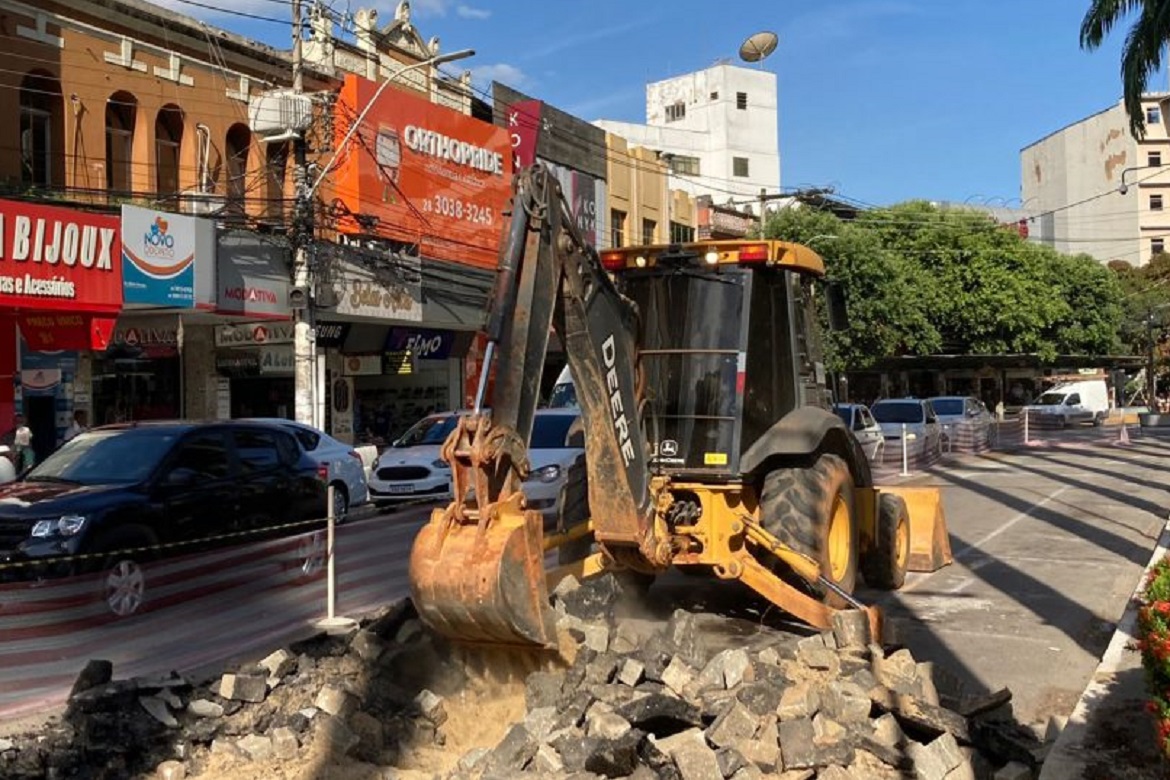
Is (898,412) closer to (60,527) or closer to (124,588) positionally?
(60,527)

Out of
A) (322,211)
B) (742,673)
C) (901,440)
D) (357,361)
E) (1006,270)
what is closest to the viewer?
(742,673)

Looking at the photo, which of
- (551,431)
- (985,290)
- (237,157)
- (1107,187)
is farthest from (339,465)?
(1107,187)

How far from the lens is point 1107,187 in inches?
3110

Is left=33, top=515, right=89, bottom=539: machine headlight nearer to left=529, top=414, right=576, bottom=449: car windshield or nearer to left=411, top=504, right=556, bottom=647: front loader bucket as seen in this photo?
left=411, top=504, right=556, bottom=647: front loader bucket

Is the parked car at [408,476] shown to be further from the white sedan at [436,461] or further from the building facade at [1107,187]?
the building facade at [1107,187]

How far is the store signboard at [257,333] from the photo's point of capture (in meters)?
21.9

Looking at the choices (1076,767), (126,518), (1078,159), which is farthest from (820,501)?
(1078,159)

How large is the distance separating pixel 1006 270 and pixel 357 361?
114 feet

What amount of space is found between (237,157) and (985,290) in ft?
119

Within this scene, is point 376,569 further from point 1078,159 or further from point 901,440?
point 1078,159

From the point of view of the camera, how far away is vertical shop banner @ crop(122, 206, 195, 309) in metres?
17.5

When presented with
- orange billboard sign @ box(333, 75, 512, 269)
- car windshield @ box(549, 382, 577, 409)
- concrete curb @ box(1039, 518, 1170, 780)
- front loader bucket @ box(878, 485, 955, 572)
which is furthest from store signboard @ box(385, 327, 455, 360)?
concrete curb @ box(1039, 518, 1170, 780)

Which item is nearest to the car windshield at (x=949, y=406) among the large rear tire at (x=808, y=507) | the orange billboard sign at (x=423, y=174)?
the orange billboard sign at (x=423, y=174)

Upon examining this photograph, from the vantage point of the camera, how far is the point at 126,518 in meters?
8.91
